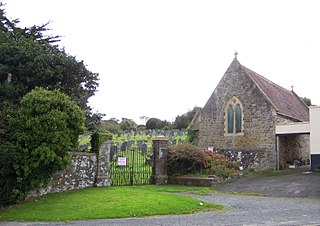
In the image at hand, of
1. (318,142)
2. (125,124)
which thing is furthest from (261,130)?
(125,124)

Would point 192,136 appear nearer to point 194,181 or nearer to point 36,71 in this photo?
point 194,181

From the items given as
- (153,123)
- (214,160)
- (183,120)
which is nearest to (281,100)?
(214,160)

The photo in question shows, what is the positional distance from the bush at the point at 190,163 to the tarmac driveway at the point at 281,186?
1279 millimetres

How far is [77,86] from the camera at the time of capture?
2402 centimetres

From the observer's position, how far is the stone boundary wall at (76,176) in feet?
48.3

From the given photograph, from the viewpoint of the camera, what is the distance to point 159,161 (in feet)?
69.1

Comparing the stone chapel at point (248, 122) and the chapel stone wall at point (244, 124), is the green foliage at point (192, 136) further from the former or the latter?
the chapel stone wall at point (244, 124)

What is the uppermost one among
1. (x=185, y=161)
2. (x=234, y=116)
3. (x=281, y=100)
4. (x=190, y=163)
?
(x=281, y=100)

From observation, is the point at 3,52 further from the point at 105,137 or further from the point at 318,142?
the point at 318,142

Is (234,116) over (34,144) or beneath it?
over

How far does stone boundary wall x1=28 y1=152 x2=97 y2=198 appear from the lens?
48.3ft

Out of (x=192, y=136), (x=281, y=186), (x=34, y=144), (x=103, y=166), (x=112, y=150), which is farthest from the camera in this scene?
(x=192, y=136)

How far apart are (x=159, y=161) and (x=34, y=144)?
9512mm

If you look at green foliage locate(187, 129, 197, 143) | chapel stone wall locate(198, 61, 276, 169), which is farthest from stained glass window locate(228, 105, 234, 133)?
green foliage locate(187, 129, 197, 143)
